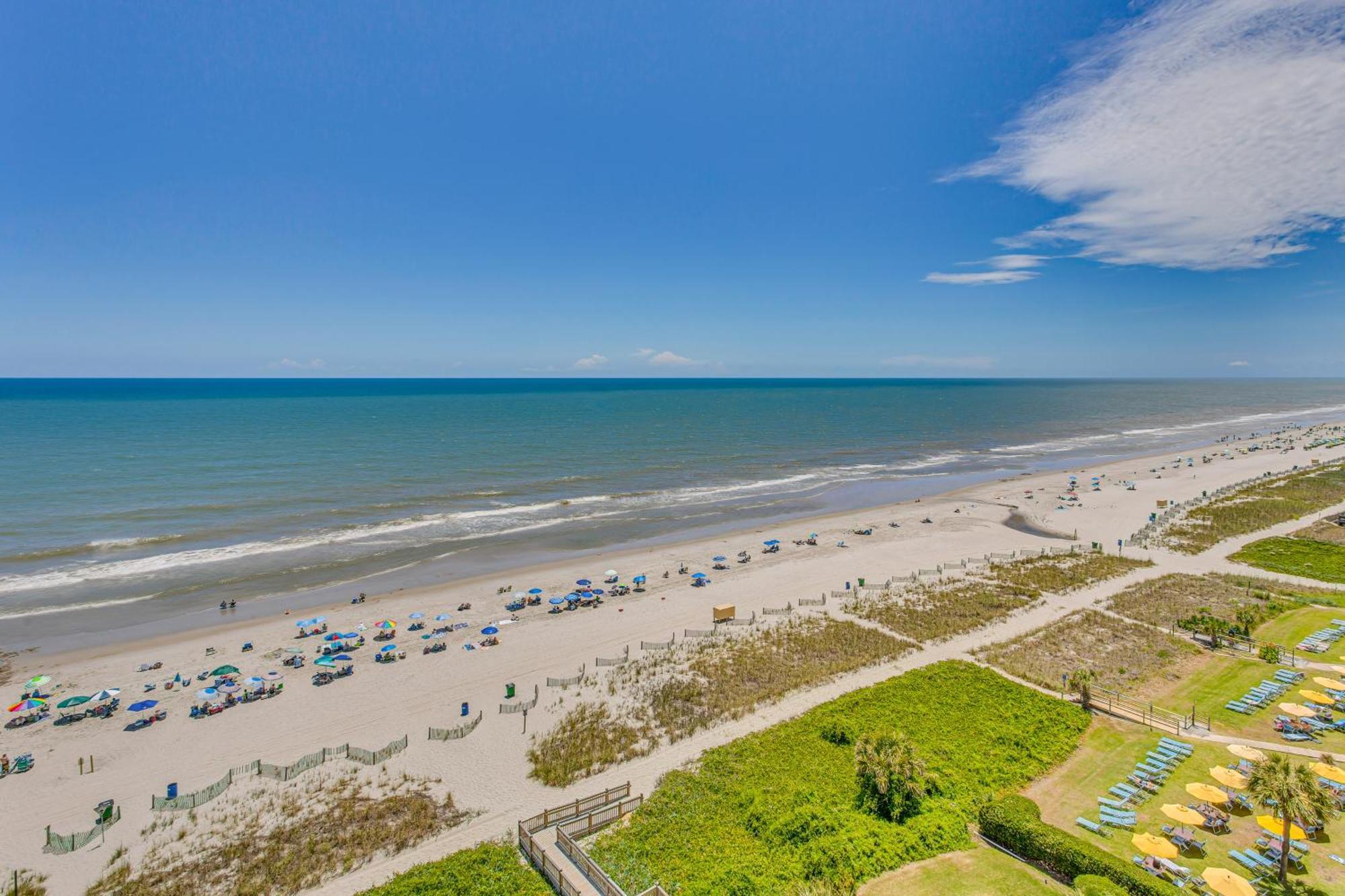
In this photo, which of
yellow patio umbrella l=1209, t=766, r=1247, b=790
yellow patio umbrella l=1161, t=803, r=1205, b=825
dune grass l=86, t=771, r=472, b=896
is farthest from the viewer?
yellow patio umbrella l=1209, t=766, r=1247, b=790

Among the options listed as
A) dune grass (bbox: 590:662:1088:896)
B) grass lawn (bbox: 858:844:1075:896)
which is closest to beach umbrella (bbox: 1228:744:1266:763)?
dune grass (bbox: 590:662:1088:896)

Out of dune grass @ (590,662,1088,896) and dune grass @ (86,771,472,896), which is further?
dune grass @ (86,771,472,896)

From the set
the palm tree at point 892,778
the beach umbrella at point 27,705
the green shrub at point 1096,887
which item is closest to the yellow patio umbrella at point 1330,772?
the green shrub at point 1096,887

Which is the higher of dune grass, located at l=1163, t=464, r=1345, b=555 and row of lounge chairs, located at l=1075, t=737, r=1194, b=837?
dune grass, located at l=1163, t=464, r=1345, b=555

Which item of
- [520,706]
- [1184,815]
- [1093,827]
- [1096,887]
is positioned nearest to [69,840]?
[520,706]

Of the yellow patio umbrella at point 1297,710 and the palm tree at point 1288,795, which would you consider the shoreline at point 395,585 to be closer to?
the yellow patio umbrella at point 1297,710

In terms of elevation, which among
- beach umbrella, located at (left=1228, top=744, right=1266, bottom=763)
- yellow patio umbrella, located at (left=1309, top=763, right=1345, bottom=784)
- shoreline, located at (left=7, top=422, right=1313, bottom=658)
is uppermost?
yellow patio umbrella, located at (left=1309, top=763, right=1345, bottom=784)

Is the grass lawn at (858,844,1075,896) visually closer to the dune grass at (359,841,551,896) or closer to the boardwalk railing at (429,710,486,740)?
the dune grass at (359,841,551,896)
